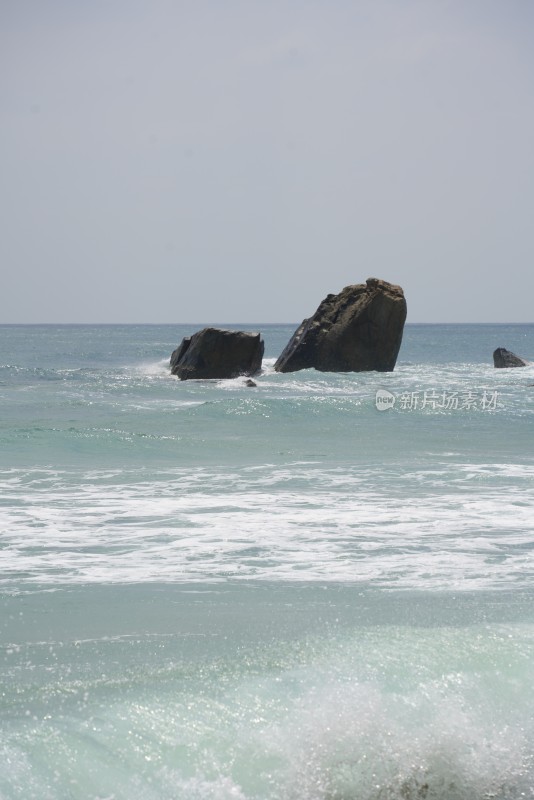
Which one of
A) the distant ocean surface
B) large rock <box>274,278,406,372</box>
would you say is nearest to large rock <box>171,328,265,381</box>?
large rock <box>274,278,406,372</box>

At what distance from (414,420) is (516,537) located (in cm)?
1095

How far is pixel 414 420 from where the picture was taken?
18703mm

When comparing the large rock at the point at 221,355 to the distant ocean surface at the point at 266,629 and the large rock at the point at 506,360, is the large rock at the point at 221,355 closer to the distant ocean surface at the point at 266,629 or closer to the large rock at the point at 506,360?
the large rock at the point at 506,360

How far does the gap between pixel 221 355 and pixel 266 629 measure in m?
25.5

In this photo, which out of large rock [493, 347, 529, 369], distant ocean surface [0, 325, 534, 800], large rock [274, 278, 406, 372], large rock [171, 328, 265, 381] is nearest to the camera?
distant ocean surface [0, 325, 534, 800]

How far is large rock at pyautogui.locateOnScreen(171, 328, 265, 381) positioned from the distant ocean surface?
1789 cm

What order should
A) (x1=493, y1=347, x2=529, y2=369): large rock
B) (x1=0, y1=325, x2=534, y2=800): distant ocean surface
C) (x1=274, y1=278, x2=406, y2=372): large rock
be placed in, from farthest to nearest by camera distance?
(x1=493, y1=347, x2=529, y2=369): large rock → (x1=274, y1=278, x2=406, y2=372): large rock → (x1=0, y1=325, x2=534, y2=800): distant ocean surface

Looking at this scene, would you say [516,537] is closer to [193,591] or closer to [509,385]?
[193,591]

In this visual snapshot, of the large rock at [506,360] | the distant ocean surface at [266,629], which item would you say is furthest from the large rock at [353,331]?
the distant ocean surface at [266,629]

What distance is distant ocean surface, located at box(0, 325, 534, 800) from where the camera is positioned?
12.8ft

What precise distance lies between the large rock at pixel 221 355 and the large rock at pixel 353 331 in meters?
2.11

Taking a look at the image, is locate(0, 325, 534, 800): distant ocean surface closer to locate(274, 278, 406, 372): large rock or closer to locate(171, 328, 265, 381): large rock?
locate(171, 328, 265, 381): large rock

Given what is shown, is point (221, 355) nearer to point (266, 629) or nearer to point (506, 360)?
point (506, 360)

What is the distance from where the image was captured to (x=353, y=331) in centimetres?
3216
